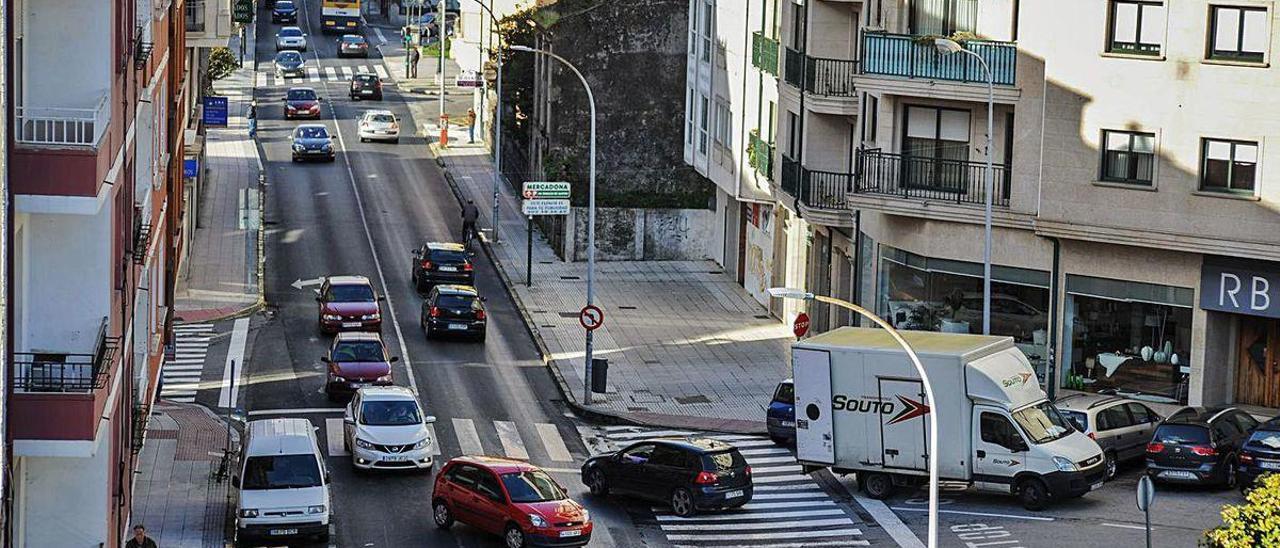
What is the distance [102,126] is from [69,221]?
186cm

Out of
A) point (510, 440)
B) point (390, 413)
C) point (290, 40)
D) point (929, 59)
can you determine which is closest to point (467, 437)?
point (510, 440)

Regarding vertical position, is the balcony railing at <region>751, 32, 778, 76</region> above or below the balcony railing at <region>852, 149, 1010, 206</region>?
above

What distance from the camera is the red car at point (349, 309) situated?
5912cm

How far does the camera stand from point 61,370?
24609 mm

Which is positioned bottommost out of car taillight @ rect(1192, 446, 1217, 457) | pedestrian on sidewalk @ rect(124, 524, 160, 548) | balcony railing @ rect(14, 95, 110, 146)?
pedestrian on sidewalk @ rect(124, 524, 160, 548)

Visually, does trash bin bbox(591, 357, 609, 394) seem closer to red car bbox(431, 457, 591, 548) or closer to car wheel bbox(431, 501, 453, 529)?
red car bbox(431, 457, 591, 548)

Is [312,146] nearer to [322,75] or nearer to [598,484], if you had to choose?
[322,75]

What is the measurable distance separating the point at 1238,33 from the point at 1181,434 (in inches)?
396

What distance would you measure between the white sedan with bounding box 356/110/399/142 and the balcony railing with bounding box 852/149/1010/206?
4561 cm

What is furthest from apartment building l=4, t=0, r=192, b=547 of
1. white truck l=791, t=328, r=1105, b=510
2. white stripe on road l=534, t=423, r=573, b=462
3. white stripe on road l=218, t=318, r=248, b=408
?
white stripe on road l=218, t=318, r=248, b=408

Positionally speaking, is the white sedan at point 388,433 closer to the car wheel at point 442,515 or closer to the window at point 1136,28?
the car wheel at point 442,515

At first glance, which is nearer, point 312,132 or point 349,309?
point 349,309

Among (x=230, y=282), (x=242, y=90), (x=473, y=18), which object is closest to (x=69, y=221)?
(x=230, y=282)

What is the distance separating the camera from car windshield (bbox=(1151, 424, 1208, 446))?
42250 mm
